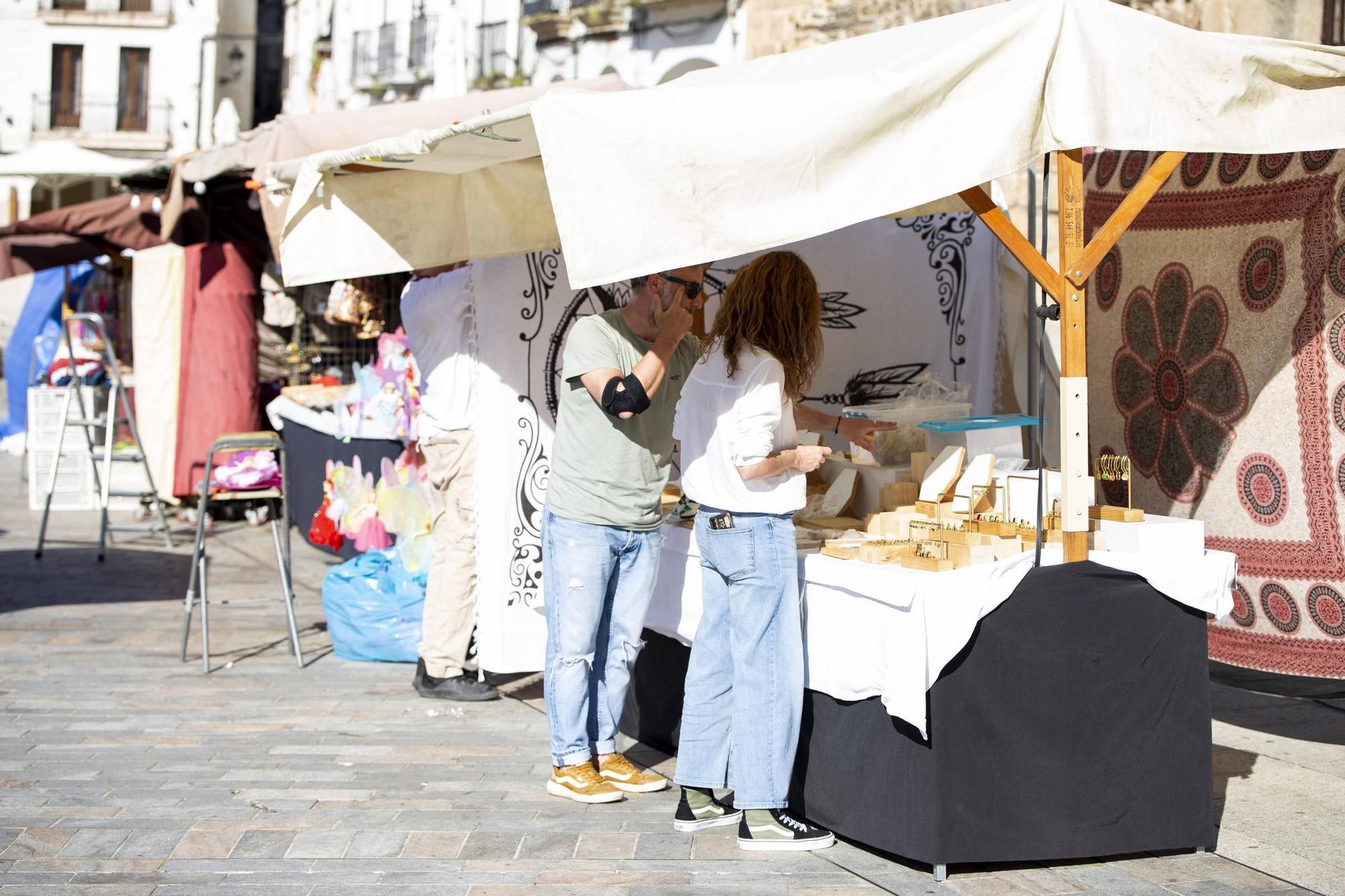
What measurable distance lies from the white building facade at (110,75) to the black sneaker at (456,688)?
35.7m

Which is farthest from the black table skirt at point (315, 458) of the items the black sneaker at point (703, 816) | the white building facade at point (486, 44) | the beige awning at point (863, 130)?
the white building facade at point (486, 44)

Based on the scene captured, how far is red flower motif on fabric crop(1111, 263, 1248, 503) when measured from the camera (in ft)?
16.3

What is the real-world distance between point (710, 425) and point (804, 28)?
13.2 metres

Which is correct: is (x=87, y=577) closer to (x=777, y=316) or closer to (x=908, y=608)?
(x=777, y=316)

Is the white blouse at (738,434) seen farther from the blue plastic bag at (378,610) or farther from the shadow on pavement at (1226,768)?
→ the blue plastic bag at (378,610)

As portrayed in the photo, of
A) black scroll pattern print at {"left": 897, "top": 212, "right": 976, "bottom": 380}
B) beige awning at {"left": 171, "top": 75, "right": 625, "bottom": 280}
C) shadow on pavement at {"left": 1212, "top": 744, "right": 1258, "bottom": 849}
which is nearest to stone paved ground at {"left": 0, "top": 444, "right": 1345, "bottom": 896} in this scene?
shadow on pavement at {"left": 1212, "top": 744, "right": 1258, "bottom": 849}

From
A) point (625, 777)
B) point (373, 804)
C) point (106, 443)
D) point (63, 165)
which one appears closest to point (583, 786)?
point (625, 777)

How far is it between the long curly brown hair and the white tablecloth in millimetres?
571

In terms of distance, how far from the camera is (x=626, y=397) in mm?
4055

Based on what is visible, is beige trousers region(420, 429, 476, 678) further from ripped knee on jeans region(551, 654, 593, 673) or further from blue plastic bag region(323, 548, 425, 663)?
ripped knee on jeans region(551, 654, 593, 673)

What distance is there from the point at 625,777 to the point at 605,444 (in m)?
1.05

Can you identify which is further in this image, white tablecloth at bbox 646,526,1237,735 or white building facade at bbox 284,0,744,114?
white building facade at bbox 284,0,744,114

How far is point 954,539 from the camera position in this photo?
12.8 ft

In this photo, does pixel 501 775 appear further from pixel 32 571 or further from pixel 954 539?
pixel 32 571
